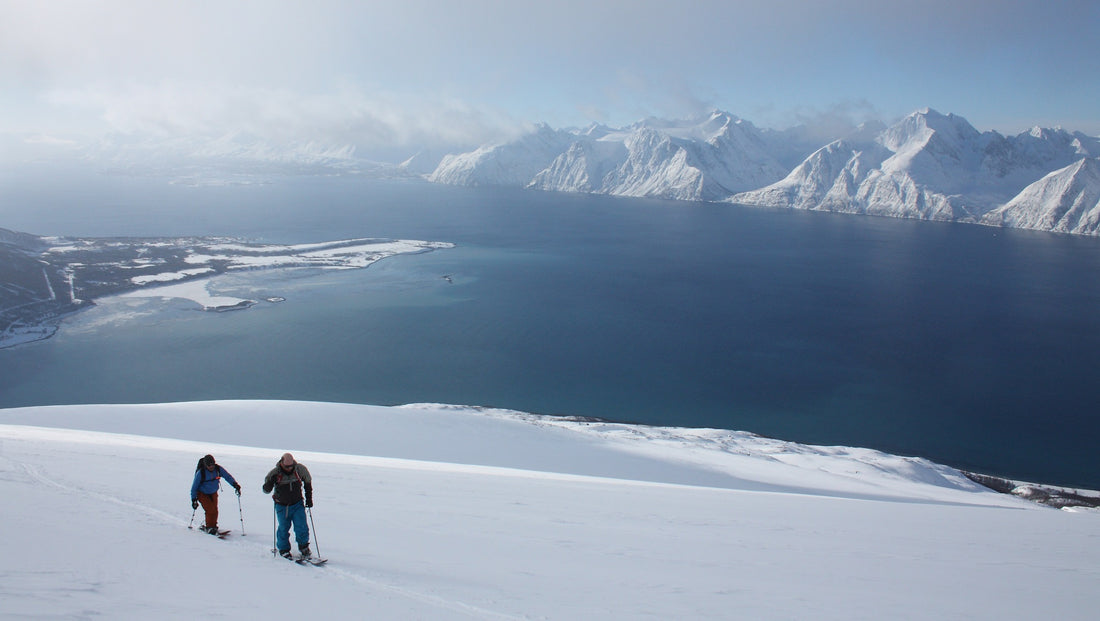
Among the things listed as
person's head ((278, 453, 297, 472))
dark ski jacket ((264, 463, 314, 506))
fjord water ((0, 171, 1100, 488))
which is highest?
person's head ((278, 453, 297, 472))

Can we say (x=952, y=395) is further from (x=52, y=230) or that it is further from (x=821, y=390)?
(x=52, y=230)

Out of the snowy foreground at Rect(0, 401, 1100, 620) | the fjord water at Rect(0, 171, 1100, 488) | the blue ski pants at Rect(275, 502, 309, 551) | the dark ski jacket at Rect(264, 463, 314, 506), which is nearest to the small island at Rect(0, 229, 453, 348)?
the fjord water at Rect(0, 171, 1100, 488)

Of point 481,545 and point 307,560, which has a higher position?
point 307,560

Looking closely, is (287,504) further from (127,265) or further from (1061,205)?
(1061,205)

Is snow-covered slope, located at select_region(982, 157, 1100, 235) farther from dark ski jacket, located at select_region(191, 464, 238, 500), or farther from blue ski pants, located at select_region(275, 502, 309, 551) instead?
dark ski jacket, located at select_region(191, 464, 238, 500)

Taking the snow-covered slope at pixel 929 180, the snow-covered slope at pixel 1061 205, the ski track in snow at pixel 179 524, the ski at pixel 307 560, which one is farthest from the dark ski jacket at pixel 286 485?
the snow-covered slope at pixel 929 180

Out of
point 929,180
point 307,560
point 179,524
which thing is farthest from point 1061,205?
point 179,524
